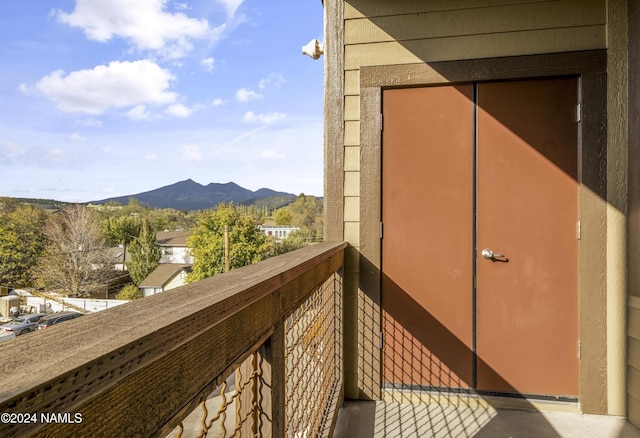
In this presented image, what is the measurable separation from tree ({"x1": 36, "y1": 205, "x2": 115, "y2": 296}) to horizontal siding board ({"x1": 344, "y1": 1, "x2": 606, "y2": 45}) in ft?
Answer: 50.8

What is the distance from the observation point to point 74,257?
17.2 m

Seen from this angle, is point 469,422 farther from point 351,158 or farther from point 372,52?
point 372,52

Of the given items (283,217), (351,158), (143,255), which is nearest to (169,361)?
(351,158)

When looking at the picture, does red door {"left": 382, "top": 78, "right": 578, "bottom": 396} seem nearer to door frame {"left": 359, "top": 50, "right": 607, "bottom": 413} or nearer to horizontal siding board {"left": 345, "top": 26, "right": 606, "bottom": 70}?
door frame {"left": 359, "top": 50, "right": 607, "bottom": 413}

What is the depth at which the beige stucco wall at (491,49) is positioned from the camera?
2.11 meters

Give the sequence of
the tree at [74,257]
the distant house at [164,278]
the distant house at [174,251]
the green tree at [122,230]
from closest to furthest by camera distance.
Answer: the tree at [74,257]
the distant house at [164,278]
the green tree at [122,230]
the distant house at [174,251]

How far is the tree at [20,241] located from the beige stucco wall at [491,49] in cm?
1312

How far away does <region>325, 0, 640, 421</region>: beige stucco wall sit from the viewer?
83.2 inches

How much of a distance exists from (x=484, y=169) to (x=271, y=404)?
1880 mm

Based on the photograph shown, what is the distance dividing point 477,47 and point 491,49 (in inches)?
3.2

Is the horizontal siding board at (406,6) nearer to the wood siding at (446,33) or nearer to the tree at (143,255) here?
the wood siding at (446,33)

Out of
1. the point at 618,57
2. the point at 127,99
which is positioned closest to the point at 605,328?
the point at 618,57

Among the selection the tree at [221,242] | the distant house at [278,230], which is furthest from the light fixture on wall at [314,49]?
the distant house at [278,230]

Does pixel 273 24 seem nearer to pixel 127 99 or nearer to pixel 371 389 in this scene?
pixel 371 389
